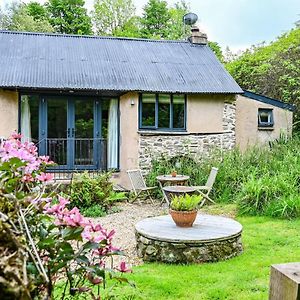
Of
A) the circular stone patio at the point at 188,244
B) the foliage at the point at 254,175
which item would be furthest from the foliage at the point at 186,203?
the foliage at the point at 254,175

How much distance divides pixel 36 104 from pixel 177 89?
4334 mm

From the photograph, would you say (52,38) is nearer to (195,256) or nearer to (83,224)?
(195,256)

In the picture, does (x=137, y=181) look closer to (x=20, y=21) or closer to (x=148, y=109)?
(x=148, y=109)

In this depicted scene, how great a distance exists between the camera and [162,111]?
1280 cm

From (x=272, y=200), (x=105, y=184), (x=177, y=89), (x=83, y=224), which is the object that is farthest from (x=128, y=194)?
(x=83, y=224)

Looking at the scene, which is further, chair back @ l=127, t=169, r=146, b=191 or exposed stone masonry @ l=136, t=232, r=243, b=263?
chair back @ l=127, t=169, r=146, b=191

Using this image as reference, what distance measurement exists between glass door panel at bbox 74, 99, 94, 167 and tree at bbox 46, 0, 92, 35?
23373 millimetres

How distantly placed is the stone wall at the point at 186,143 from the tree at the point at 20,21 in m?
18.3

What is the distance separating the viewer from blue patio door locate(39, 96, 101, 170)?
1238cm

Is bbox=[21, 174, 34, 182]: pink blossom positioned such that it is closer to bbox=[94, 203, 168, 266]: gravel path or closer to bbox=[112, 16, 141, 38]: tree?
bbox=[94, 203, 168, 266]: gravel path

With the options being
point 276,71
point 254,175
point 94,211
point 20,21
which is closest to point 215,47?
point 20,21

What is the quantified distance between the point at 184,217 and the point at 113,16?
3509cm

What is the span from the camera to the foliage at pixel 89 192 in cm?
984

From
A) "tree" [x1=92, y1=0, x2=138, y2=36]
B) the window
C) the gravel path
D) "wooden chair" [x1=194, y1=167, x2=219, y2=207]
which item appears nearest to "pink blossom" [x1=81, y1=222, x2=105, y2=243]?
the gravel path
